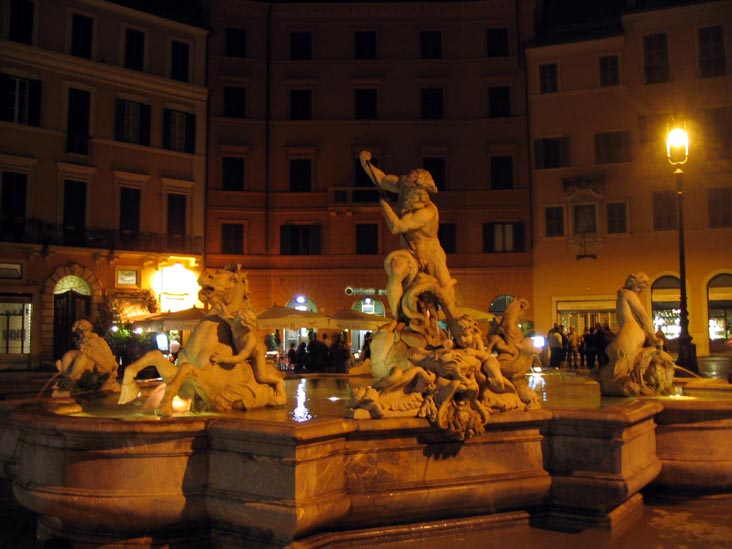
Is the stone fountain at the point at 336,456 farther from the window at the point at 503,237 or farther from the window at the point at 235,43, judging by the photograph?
the window at the point at 235,43

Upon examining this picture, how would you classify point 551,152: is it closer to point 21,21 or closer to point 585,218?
point 585,218

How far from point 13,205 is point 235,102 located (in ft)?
37.8

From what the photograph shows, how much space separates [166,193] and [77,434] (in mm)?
29117

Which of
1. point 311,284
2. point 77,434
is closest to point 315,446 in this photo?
point 77,434

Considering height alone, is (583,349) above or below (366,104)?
below

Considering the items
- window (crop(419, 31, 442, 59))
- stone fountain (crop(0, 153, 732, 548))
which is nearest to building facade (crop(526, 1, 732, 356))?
window (crop(419, 31, 442, 59))

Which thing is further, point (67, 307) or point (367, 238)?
point (367, 238)

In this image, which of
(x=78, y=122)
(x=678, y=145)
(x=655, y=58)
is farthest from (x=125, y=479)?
(x=655, y=58)

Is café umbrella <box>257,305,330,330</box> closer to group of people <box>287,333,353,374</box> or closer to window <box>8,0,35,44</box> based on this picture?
group of people <box>287,333,353,374</box>

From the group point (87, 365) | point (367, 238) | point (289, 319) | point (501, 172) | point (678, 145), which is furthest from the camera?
point (367, 238)

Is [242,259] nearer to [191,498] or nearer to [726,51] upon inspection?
[726,51]

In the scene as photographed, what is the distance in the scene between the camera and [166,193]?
3344 cm

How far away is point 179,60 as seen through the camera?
3469 centimetres

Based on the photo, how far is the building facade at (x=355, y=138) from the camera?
3525cm
